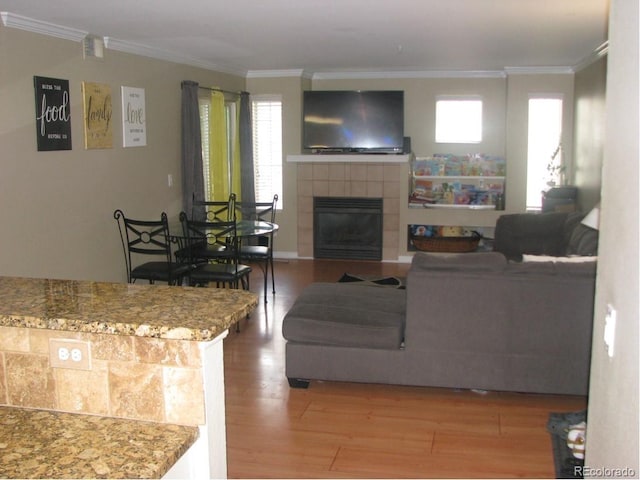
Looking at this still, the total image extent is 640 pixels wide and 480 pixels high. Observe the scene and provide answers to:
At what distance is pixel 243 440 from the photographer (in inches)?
141

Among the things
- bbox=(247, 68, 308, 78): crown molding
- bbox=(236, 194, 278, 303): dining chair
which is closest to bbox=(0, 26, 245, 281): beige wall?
bbox=(236, 194, 278, 303): dining chair

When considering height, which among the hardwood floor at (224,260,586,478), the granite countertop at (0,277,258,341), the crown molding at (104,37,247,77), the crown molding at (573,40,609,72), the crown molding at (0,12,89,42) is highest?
the crown molding at (573,40,609,72)

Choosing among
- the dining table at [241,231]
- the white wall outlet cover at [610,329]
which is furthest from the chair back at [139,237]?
the white wall outlet cover at [610,329]

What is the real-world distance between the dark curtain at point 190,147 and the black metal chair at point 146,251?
86 cm

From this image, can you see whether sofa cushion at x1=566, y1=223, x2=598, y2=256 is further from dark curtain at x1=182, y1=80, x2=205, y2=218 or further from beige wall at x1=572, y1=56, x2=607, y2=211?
dark curtain at x1=182, y1=80, x2=205, y2=218

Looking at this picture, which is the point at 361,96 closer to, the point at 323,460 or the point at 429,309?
the point at 429,309

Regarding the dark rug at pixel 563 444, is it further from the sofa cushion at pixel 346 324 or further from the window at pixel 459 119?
the window at pixel 459 119

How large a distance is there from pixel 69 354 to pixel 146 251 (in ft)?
13.9

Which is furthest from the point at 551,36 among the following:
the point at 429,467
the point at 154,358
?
the point at 154,358

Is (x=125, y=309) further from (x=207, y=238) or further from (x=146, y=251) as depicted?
(x=146, y=251)

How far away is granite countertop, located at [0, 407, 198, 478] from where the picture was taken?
4.36 ft

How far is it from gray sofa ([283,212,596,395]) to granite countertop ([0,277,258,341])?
244 cm

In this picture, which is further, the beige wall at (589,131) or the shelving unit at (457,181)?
the shelving unit at (457,181)

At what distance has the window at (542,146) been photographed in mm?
8469
